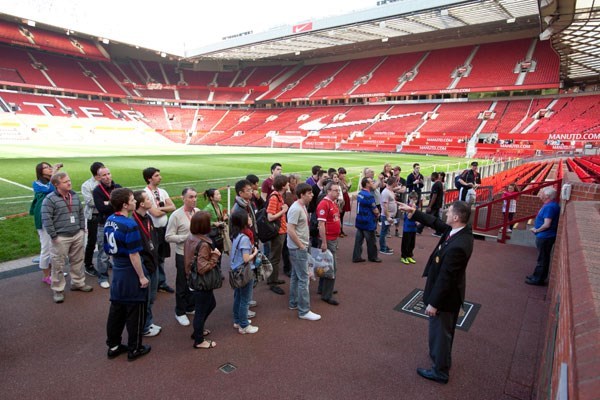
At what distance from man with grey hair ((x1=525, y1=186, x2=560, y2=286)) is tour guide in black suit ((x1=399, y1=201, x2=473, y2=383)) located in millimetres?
3548

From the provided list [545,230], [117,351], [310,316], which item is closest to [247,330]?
[310,316]

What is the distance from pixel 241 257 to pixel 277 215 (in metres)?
1.44

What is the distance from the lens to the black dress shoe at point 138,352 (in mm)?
3963

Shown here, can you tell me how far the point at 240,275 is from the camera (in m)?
4.25

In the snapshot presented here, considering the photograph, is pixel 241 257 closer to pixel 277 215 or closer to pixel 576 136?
pixel 277 215

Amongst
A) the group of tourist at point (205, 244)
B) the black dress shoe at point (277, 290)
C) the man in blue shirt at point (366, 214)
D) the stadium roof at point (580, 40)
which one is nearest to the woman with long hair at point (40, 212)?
the group of tourist at point (205, 244)

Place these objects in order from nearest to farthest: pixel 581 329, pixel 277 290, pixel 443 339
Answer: pixel 581 329, pixel 443 339, pixel 277 290

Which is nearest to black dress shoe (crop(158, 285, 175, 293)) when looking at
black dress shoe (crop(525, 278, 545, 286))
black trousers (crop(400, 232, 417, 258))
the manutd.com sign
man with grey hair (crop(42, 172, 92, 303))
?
man with grey hair (crop(42, 172, 92, 303))

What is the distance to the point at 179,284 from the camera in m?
4.84

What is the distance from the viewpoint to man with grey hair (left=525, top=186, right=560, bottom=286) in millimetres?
6152

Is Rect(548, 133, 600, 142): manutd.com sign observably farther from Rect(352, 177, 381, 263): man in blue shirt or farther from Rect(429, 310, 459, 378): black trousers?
Rect(429, 310, 459, 378): black trousers

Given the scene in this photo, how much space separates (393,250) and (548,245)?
3111 millimetres

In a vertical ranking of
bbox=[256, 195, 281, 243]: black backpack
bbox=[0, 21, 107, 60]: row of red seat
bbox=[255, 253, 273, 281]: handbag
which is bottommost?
bbox=[255, 253, 273, 281]: handbag

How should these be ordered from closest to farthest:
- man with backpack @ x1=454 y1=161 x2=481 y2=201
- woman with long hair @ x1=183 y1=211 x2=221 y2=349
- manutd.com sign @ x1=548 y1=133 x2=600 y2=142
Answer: woman with long hair @ x1=183 y1=211 x2=221 y2=349
man with backpack @ x1=454 y1=161 x2=481 y2=201
manutd.com sign @ x1=548 y1=133 x2=600 y2=142
